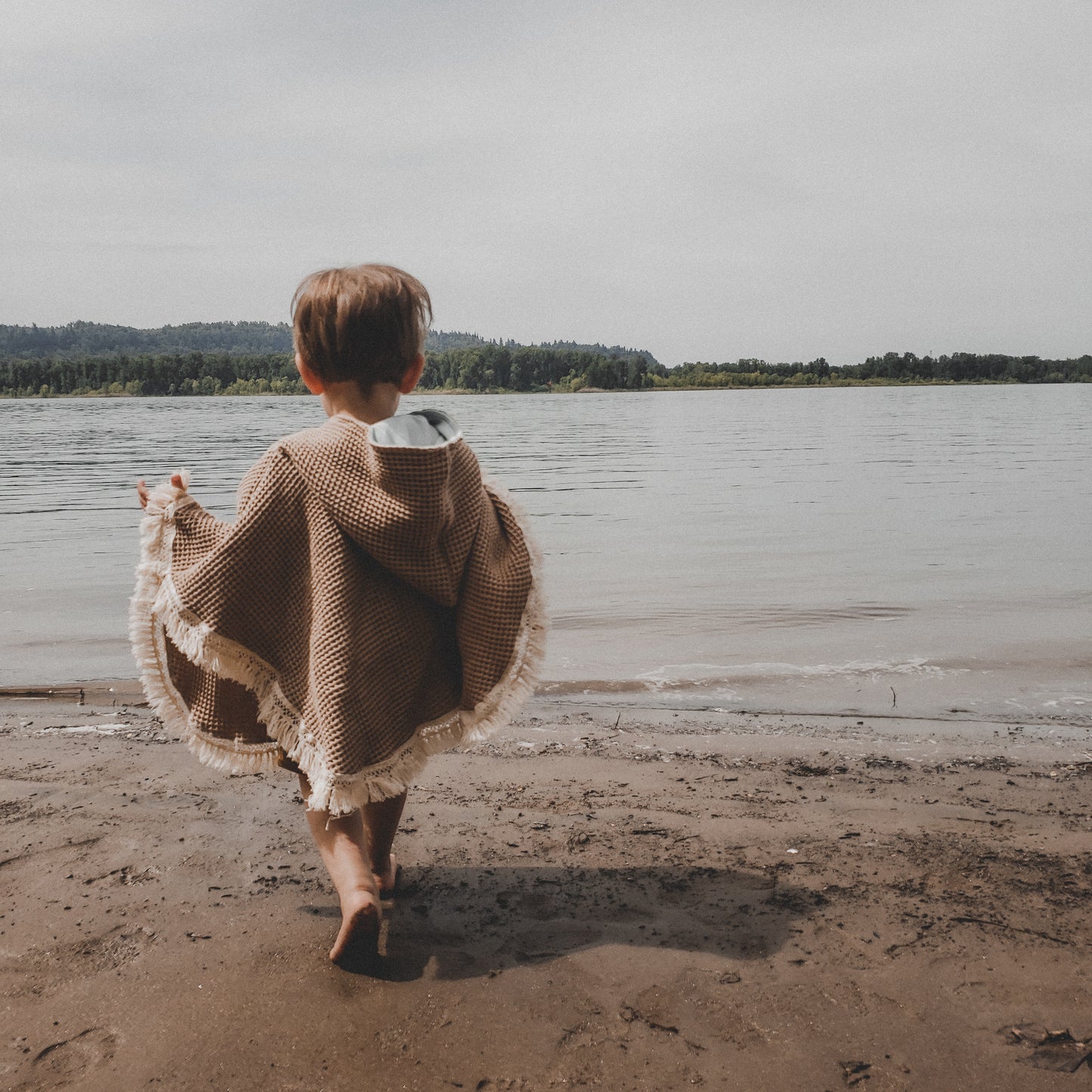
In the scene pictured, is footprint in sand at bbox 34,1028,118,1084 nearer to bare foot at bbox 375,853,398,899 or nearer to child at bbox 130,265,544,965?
child at bbox 130,265,544,965

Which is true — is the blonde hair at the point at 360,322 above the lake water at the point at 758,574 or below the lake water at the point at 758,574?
above

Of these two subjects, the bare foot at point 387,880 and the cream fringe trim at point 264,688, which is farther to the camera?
the bare foot at point 387,880

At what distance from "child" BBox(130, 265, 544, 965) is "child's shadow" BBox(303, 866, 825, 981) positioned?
0.26 m

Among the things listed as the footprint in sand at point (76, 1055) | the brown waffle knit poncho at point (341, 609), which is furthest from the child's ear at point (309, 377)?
the footprint in sand at point (76, 1055)

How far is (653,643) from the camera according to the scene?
23.9ft

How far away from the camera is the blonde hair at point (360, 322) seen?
248 centimetres

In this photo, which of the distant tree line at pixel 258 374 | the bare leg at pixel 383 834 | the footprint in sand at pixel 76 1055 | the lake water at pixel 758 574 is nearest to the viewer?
the footprint in sand at pixel 76 1055

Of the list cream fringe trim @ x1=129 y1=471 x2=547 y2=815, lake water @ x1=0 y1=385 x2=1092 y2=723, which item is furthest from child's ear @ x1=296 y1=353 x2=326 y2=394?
lake water @ x1=0 y1=385 x2=1092 y2=723

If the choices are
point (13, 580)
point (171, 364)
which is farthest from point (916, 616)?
point (171, 364)

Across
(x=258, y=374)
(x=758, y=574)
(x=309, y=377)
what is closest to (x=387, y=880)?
(x=309, y=377)

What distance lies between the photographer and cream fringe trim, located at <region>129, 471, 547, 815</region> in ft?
8.21

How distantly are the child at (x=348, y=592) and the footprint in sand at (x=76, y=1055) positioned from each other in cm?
55

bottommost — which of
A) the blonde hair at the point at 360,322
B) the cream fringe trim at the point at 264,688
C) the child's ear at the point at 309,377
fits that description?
the cream fringe trim at the point at 264,688

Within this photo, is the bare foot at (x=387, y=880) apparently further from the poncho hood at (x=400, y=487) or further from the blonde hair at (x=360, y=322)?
the blonde hair at (x=360, y=322)
